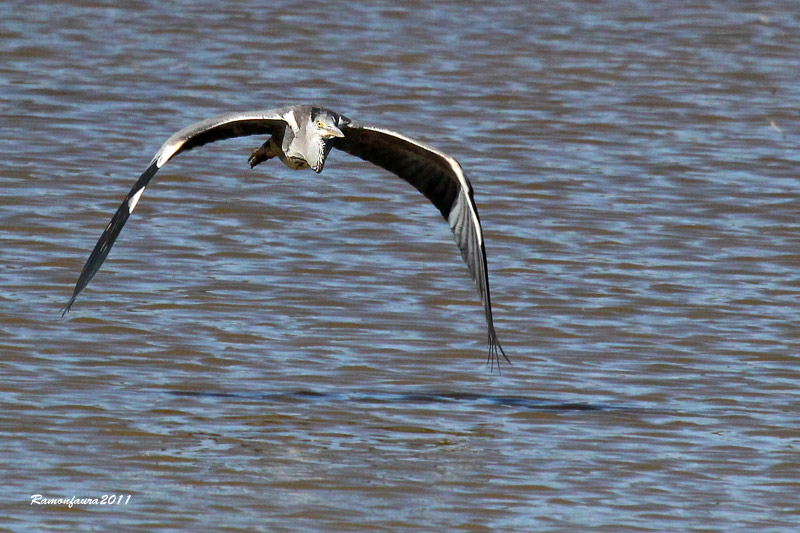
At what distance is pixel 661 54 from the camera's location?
671 inches

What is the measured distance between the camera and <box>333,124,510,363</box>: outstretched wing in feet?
25.3

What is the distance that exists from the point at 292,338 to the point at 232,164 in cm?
403

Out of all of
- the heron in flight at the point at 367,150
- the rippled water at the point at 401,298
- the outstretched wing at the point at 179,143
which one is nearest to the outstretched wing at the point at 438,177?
the heron in flight at the point at 367,150

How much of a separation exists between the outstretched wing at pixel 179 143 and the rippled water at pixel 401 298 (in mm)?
641

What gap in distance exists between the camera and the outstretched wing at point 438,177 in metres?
7.71

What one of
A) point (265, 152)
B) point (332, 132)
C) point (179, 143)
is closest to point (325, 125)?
point (332, 132)

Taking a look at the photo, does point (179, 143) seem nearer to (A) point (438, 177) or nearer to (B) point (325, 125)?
(B) point (325, 125)

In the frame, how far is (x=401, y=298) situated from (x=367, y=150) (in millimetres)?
1043

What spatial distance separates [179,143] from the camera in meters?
7.37

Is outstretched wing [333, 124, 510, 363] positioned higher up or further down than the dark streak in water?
higher up

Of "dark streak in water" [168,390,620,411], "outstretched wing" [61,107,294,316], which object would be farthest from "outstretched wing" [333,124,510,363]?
"outstretched wing" [61,107,294,316]

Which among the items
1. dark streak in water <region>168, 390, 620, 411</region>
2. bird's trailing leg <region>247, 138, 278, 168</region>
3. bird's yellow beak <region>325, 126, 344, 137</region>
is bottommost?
dark streak in water <region>168, 390, 620, 411</region>

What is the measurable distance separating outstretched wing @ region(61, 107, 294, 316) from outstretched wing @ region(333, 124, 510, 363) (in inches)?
16.4

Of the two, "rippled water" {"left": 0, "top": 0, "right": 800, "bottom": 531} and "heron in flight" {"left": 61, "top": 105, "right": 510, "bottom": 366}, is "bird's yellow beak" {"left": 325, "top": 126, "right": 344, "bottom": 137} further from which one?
"rippled water" {"left": 0, "top": 0, "right": 800, "bottom": 531}
